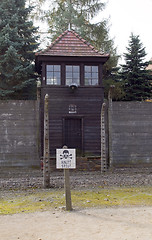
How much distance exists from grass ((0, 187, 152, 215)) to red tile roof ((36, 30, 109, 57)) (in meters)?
8.47

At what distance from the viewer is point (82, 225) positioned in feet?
19.3

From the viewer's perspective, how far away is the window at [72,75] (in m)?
16.1

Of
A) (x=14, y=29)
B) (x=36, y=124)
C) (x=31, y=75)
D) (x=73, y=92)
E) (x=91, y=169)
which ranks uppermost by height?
(x=14, y=29)

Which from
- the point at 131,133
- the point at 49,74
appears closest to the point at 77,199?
the point at 131,133

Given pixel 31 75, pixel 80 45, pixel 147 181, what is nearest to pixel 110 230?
pixel 147 181

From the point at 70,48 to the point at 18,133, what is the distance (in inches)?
222

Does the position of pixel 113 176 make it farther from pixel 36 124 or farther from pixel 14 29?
pixel 14 29

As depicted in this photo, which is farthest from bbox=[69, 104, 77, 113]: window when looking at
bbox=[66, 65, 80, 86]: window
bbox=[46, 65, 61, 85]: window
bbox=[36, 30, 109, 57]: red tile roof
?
bbox=[36, 30, 109, 57]: red tile roof

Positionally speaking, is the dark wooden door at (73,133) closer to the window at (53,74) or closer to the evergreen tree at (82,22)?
the window at (53,74)

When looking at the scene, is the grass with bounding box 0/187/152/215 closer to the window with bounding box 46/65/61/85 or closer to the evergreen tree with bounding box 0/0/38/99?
the window with bounding box 46/65/61/85

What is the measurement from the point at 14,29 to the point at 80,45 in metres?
4.68

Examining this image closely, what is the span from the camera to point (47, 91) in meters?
15.7

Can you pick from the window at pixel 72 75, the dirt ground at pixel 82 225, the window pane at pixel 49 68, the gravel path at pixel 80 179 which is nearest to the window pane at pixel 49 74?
the window pane at pixel 49 68

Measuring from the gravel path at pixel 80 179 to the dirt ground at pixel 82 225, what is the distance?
325cm
